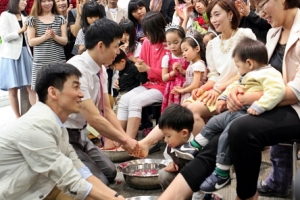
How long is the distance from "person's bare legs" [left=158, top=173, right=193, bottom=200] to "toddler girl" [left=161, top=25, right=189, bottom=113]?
1.27 metres

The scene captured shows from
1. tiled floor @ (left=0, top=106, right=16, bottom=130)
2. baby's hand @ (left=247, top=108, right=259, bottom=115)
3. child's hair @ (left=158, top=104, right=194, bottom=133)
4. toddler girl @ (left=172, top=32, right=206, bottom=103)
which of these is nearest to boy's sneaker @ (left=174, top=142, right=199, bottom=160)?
child's hair @ (left=158, top=104, right=194, bottom=133)

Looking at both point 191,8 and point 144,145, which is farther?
point 191,8

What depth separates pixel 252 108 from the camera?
218cm

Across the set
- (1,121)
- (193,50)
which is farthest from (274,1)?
(1,121)

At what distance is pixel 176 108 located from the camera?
254 centimetres

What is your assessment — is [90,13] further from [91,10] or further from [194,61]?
[194,61]

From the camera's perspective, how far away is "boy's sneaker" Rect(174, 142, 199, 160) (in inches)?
94.9

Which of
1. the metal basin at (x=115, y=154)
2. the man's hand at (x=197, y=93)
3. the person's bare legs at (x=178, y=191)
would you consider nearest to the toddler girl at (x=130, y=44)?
the metal basin at (x=115, y=154)

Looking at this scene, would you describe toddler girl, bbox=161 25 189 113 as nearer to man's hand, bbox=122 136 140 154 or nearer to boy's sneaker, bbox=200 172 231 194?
man's hand, bbox=122 136 140 154

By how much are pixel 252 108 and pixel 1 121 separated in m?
3.42

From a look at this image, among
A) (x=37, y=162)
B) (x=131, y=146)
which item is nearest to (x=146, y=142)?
(x=131, y=146)

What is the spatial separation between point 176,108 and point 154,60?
4.48ft

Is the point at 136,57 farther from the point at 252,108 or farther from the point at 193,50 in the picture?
the point at 252,108

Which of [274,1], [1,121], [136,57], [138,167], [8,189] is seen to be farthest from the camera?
[1,121]
